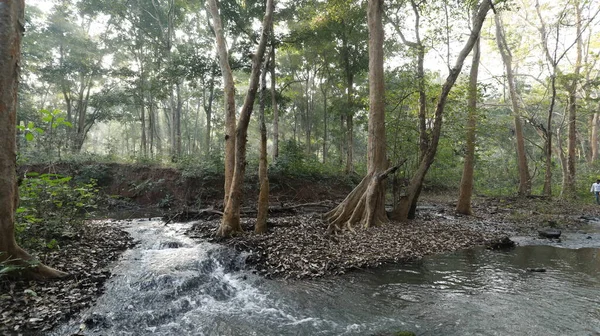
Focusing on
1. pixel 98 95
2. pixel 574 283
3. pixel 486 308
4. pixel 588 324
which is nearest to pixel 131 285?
pixel 486 308

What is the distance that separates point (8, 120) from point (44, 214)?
13.5 feet

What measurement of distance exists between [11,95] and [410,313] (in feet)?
27.3

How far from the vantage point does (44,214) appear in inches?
328

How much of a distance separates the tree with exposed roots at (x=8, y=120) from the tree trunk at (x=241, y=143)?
526 cm

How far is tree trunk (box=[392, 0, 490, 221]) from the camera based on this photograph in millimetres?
11703

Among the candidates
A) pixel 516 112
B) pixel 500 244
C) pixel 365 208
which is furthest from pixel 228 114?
pixel 516 112

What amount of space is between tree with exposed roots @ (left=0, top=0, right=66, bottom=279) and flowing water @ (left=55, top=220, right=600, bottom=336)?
187 cm

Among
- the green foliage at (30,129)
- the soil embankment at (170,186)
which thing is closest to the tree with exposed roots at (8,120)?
the green foliage at (30,129)

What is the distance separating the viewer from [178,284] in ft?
22.6

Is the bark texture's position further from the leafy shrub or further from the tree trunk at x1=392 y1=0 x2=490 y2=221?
the leafy shrub

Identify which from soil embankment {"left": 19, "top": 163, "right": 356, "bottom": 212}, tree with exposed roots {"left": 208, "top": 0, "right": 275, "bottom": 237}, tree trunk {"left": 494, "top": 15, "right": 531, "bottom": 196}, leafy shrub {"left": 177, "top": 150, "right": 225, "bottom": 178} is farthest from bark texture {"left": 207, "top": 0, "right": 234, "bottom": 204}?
tree trunk {"left": 494, "top": 15, "right": 531, "bottom": 196}

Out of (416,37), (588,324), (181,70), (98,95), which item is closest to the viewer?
(588,324)

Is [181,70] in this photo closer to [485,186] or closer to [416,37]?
[416,37]

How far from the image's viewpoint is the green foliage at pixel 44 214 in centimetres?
700
